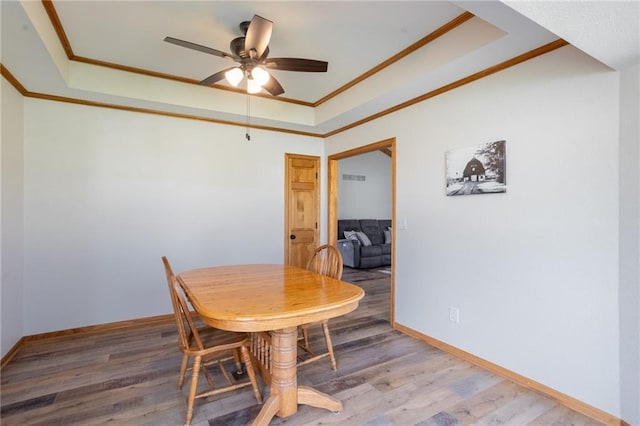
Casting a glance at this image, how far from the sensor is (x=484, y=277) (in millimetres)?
2461

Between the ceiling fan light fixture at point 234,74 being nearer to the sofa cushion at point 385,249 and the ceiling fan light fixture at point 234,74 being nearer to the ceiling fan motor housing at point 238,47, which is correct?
the ceiling fan motor housing at point 238,47

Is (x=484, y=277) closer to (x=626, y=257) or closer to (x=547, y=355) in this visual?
(x=547, y=355)

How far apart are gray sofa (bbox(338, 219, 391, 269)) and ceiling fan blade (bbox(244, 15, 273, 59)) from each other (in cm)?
483

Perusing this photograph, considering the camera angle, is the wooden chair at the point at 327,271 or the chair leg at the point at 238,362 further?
the wooden chair at the point at 327,271

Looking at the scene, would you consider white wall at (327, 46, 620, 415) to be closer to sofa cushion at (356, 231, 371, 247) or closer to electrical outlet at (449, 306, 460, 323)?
electrical outlet at (449, 306, 460, 323)

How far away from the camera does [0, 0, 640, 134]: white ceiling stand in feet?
5.07

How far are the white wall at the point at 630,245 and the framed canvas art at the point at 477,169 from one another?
2.19ft

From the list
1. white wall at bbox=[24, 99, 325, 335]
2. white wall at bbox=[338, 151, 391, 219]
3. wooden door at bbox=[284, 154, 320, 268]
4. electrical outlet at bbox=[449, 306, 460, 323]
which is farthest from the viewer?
white wall at bbox=[338, 151, 391, 219]

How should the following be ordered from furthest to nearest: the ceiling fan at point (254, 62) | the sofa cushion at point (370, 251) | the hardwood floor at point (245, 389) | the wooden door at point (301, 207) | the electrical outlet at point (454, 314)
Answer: the sofa cushion at point (370, 251), the wooden door at point (301, 207), the electrical outlet at point (454, 314), the ceiling fan at point (254, 62), the hardwood floor at point (245, 389)

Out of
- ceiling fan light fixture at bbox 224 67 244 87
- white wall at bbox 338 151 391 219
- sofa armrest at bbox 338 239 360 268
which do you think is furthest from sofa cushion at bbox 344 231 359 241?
ceiling fan light fixture at bbox 224 67 244 87

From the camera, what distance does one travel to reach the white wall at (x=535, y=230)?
1839 millimetres

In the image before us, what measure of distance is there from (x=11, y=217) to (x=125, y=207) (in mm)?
882

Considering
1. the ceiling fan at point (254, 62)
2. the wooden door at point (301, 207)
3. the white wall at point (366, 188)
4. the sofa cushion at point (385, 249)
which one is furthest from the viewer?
the white wall at point (366, 188)

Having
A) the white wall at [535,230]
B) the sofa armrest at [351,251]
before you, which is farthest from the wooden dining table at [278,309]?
the sofa armrest at [351,251]
